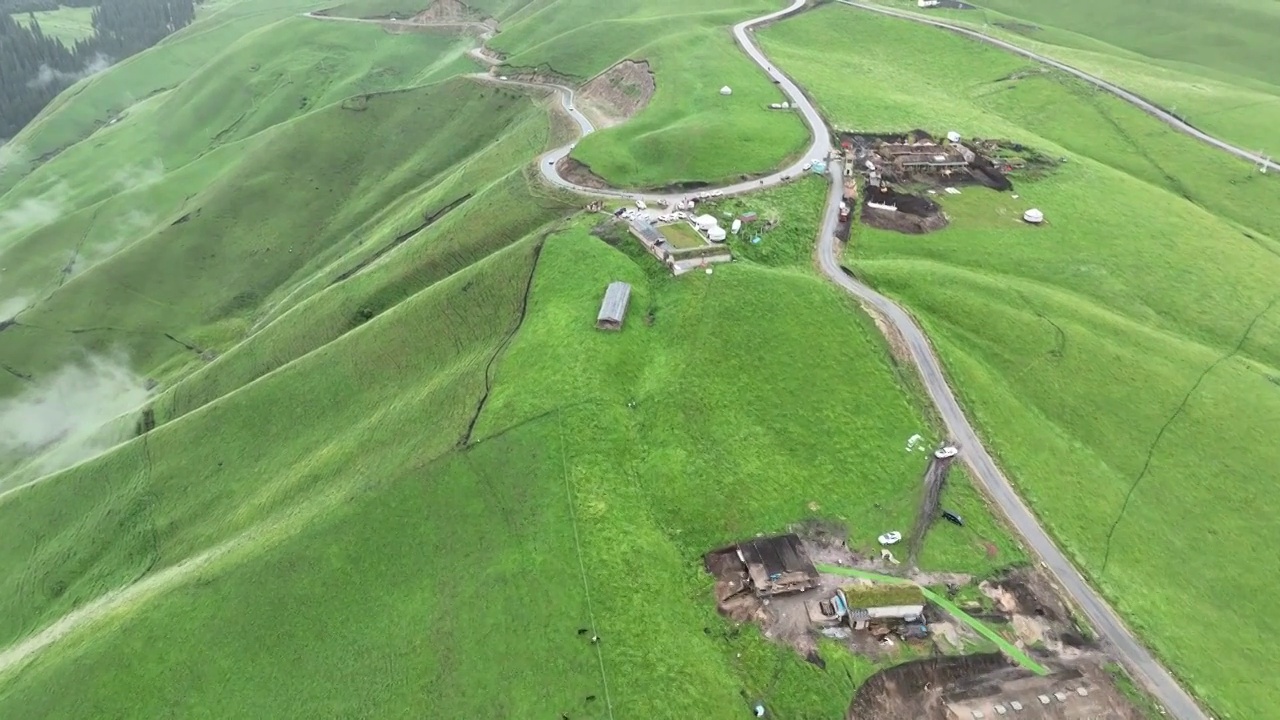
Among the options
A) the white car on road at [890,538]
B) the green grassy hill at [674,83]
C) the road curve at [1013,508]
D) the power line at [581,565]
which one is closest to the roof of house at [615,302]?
the power line at [581,565]

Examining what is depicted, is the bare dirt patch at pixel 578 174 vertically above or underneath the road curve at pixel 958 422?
above

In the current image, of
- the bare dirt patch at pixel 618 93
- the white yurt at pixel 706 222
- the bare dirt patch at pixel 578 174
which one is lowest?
the white yurt at pixel 706 222

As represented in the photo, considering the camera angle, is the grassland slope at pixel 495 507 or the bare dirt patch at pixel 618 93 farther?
the bare dirt patch at pixel 618 93

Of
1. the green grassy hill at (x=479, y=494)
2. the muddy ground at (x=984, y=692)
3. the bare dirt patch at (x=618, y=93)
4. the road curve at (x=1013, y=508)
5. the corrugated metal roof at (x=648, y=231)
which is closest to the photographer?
the muddy ground at (x=984, y=692)

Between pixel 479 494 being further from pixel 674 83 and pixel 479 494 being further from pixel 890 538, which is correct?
pixel 674 83

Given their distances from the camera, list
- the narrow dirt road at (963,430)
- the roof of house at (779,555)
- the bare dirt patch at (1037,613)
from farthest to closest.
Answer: the roof of house at (779,555) → the bare dirt patch at (1037,613) → the narrow dirt road at (963,430)

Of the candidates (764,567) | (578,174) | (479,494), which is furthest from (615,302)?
(578,174)

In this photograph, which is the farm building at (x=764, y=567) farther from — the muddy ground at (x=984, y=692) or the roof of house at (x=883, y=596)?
the muddy ground at (x=984, y=692)
